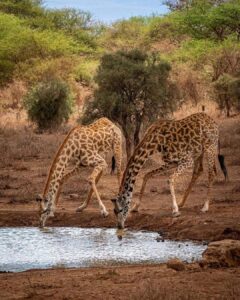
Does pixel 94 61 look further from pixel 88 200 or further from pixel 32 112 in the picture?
pixel 88 200

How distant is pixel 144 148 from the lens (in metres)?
13.2

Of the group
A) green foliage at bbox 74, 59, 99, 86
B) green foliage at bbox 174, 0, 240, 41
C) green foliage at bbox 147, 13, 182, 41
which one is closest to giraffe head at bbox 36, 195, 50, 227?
green foliage at bbox 74, 59, 99, 86

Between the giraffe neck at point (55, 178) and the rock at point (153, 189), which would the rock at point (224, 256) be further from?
the rock at point (153, 189)

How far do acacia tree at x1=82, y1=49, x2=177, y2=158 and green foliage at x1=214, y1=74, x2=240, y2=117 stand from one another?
26.3 feet

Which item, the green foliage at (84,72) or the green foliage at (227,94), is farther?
the green foliage at (84,72)

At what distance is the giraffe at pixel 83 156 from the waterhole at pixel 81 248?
0.70 m

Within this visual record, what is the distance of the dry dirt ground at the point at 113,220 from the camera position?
289 inches

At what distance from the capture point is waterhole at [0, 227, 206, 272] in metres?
9.84

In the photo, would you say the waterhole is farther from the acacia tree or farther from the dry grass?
the acacia tree

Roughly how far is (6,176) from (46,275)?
32.8ft

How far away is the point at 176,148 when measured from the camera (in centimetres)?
1331

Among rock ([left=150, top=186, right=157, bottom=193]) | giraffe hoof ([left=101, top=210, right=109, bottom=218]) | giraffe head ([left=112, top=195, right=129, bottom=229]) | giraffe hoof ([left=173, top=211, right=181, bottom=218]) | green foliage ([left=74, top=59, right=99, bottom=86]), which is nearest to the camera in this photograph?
giraffe head ([left=112, top=195, right=129, bottom=229])

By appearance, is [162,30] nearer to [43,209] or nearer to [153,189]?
[153,189]

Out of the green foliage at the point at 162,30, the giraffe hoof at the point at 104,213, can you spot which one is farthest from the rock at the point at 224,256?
the green foliage at the point at 162,30
